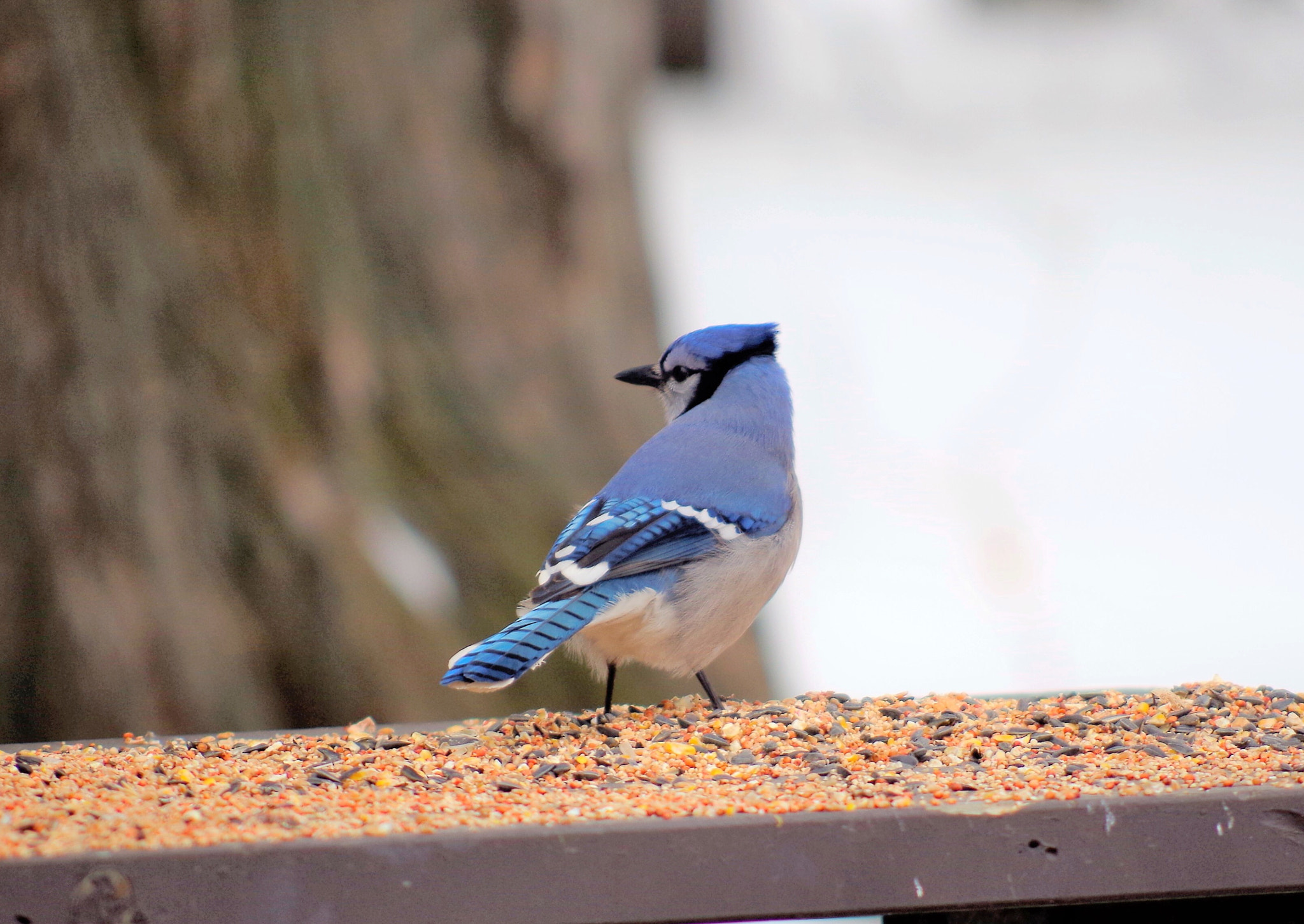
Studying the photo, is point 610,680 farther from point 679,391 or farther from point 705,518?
point 679,391

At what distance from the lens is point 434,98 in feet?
10.4

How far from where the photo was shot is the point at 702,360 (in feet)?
7.59

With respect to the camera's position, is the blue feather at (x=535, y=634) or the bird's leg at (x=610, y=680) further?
the bird's leg at (x=610, y=680)

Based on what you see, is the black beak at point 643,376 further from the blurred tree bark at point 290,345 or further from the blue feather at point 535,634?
the blurred tree bark at point 290,345

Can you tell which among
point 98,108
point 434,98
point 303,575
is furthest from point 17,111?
point 303,575

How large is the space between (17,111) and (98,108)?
0.50 ft

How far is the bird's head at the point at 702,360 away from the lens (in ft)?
7.50

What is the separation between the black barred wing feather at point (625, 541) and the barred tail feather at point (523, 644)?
29 millimetres

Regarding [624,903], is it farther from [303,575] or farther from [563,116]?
[563,116]

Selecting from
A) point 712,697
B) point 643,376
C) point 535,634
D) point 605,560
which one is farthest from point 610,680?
point 643,376

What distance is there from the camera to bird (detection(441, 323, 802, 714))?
1896 millimetres

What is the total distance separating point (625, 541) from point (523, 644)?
342 millimetres

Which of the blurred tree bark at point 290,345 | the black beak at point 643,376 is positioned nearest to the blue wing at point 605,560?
the black beak at point 643,376

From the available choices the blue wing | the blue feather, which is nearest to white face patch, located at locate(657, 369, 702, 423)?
the blue wing
